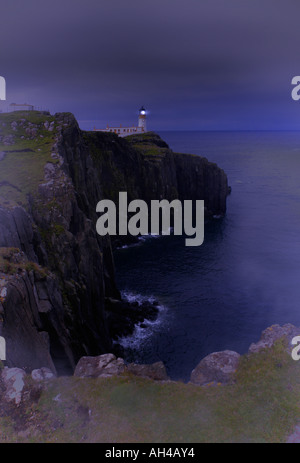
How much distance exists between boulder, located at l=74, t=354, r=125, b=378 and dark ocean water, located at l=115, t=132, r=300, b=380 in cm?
2016

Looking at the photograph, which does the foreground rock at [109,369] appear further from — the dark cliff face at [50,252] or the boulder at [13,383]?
the boulder at [13,383]

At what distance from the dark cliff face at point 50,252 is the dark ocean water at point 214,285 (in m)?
8.47

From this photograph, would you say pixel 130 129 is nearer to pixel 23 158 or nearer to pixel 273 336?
pixel 23 158

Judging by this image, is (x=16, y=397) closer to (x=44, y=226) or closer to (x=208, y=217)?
(x=44, y=226)

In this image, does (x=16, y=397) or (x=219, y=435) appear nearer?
(x=219, y=435)

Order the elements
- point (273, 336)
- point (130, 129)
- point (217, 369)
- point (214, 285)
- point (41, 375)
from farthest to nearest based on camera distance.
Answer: point (130, 129), point (214, 285), point (273, 336), point (217, 369), point (41, 375)

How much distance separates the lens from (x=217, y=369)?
20.6 m

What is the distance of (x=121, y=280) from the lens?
65.2m

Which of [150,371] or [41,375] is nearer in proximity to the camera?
[41,375]

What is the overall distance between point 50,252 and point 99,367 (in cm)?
1820

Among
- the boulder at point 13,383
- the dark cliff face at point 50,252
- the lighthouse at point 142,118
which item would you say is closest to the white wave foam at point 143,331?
the dark cliff face at point 50,252

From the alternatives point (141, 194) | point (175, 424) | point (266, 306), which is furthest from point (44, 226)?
point (141, 194)

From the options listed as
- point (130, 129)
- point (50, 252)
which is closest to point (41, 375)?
point (50, 252)

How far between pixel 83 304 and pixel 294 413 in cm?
2747
